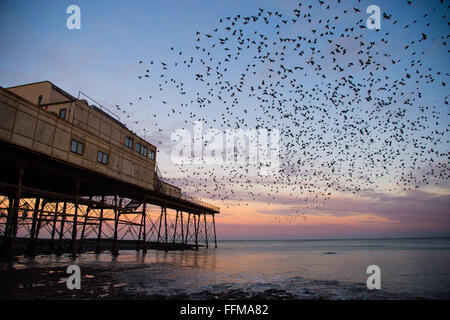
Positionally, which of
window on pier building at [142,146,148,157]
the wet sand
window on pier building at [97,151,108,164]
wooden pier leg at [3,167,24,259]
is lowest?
the wet sand

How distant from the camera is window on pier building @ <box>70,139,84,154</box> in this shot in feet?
68.8

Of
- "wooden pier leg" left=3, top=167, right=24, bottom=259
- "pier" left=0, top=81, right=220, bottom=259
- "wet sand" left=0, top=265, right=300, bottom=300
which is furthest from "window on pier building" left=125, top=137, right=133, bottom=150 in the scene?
"wet sand" left=0, top=265, right=300, bottom=300

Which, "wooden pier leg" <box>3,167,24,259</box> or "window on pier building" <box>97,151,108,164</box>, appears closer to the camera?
"wooden pier leg" <box>3,167,24,259</box>

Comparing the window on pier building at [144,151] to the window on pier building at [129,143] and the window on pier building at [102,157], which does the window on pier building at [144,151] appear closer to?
the window on pier building at [129,143]

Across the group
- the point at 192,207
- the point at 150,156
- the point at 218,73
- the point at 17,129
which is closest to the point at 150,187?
the point at 150,156

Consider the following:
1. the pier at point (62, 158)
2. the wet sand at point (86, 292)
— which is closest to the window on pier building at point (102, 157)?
the pier at point (62, 158)

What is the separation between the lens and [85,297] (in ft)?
28.2

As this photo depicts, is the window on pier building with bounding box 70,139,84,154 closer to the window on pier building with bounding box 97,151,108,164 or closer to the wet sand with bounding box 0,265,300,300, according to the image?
the window on pier building with bounding box 97,151,108,164

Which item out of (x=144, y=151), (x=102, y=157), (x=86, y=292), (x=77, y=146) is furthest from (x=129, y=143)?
(x=86, y=292)

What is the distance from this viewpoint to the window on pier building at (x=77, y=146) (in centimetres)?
2098

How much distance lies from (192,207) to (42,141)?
28054 millimetres
